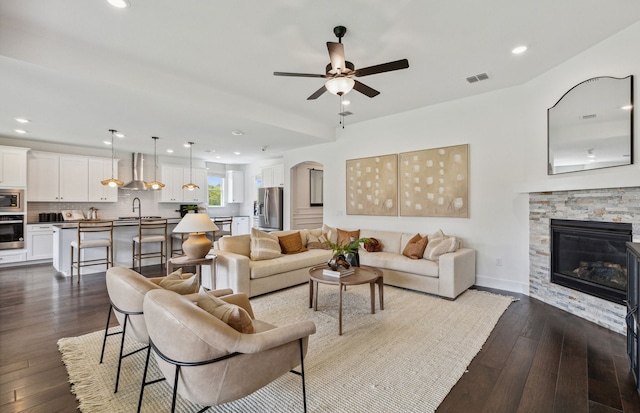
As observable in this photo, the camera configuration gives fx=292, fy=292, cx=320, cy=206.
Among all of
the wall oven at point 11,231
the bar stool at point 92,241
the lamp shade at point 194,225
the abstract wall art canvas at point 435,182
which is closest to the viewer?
the lamp shade at point 194,225

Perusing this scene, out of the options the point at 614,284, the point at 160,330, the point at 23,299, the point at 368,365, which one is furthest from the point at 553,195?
the point at 23,299

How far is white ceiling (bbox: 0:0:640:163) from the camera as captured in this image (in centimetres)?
255

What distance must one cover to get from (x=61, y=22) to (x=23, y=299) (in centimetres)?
355

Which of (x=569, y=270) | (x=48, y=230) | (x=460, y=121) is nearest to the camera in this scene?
(x=569, y=270)

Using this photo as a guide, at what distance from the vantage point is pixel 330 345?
8.64 ft

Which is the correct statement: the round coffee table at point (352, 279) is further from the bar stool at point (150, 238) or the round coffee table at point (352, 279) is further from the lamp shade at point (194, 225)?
the bar stool at point (150, 238)

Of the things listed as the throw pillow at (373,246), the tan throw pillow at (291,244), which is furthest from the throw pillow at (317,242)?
the throw pillow at (373,246)

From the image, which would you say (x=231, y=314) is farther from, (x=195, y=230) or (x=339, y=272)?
(x=195, y=230)

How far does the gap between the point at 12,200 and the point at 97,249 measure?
232 cm

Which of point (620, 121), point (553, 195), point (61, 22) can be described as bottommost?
point (553, 195)

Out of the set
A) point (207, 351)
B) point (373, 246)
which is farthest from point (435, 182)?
point (207, 351)

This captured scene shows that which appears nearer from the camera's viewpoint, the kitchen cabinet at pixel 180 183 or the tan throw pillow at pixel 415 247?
the tan throw pillow at pixel 415 247

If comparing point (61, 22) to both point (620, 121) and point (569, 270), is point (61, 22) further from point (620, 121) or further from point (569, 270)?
point (569, 270)

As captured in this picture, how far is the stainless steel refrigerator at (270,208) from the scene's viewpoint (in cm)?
812
